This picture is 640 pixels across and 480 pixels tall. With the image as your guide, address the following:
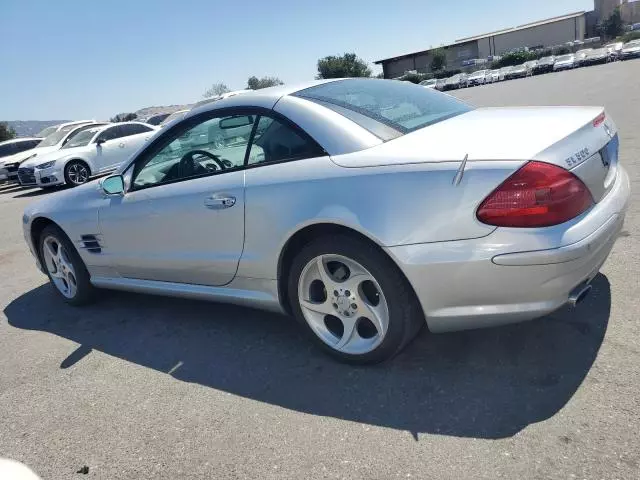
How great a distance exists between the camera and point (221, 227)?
3.23 metres

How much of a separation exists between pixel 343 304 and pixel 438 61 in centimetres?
9258

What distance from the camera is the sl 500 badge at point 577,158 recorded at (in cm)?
241

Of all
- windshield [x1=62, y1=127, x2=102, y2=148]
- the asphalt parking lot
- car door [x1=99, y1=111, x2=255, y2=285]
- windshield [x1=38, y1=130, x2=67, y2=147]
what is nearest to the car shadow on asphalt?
the asphalt parking lot

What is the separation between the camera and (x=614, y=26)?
85062 mm

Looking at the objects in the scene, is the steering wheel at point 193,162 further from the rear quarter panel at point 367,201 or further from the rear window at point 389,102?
the rear window at point 389,102

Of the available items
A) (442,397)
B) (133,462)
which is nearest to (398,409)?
(442,397)

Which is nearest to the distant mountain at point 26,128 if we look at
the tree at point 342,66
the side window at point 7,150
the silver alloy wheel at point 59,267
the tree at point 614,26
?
the side window at point 7,150

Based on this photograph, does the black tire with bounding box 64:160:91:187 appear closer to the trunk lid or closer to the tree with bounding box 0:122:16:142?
the trunk lid

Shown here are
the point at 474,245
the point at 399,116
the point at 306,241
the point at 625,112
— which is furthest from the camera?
the point at 625,112

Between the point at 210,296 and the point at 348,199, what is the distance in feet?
4.31

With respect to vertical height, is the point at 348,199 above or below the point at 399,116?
below

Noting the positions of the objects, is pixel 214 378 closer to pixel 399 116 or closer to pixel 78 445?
pixel 78 445

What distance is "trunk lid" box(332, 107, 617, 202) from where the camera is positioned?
240 cm

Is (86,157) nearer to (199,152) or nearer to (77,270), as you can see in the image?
(77,270)
